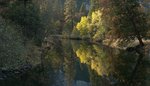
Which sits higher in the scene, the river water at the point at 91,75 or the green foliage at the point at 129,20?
the green foliage at the point at 129,20

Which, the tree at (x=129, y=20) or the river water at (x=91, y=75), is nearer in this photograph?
the river water at (x=91, y=75)

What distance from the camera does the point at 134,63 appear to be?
37281 millimetres

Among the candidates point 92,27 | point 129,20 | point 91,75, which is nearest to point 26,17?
point 91,75

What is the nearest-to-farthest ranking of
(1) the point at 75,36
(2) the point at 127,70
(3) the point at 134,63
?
1. (2) the point at 127,70
2. (3) the point at 134,63
3. (1) the point at 75,36

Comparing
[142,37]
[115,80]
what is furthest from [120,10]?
[115,80]

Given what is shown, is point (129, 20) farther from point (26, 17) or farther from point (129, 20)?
point (26, 17)

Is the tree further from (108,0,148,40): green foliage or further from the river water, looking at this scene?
the river water

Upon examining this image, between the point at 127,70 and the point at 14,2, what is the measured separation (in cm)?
1655

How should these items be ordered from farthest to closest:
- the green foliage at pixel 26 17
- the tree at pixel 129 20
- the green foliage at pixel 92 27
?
the green foliage at pixel 92 27 → the tree at pixel 129 20 → the green foliage at pixel 26 17

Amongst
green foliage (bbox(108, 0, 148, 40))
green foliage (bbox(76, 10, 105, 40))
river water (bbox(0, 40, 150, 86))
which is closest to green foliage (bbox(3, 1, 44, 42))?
river water (bbox(0, 40, 150, 86))

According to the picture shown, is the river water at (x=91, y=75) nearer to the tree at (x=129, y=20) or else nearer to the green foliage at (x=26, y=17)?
the green foliage at (x=26, y=17)

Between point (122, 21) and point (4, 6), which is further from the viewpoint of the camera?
point (122, 21)

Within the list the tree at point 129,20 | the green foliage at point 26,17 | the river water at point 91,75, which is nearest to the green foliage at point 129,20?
the tree at point 129,20

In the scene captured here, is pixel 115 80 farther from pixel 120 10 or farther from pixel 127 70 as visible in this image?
pixel 120 10
